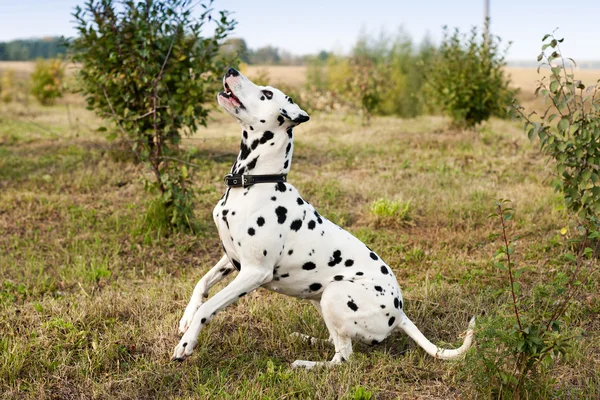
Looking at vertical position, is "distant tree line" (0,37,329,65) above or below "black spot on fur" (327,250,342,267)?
above

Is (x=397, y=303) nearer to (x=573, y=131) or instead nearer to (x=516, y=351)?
(x=516, y=351)

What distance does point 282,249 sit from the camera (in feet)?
11.8

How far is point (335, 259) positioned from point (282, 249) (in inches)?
14.8

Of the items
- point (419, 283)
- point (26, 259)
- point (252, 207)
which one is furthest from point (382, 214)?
point (26, 259)

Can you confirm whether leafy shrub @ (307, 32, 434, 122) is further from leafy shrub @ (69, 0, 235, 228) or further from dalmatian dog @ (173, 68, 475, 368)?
dalmatian dog @ (173, 68, 475, 368)

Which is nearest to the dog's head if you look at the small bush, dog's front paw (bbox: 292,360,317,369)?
dog's front paw (bbox: 292,360,317,369)

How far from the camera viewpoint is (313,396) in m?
3.40

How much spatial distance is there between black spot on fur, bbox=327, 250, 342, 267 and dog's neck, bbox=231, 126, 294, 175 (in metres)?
0.64

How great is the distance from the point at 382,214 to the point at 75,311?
151 inches

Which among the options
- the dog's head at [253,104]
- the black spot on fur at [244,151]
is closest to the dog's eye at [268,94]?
the dog's head at [253,104]

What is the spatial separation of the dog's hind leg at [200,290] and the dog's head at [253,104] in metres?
1.02

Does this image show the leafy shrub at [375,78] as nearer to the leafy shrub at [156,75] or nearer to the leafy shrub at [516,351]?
the leafy shrub at [156,75]

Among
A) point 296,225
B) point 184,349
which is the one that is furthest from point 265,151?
point 184,349

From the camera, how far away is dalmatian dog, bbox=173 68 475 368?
138 inches
